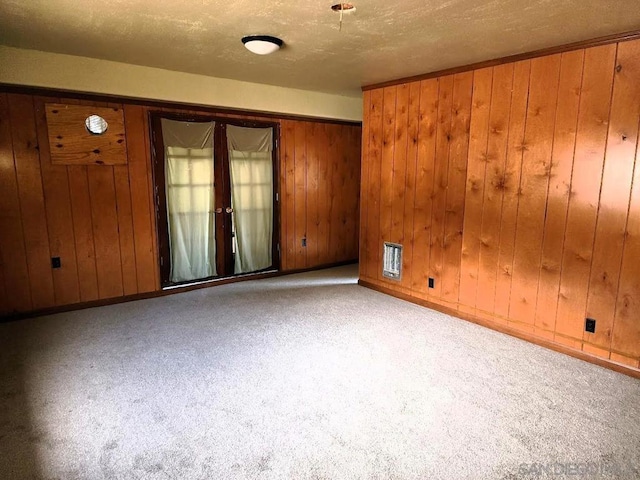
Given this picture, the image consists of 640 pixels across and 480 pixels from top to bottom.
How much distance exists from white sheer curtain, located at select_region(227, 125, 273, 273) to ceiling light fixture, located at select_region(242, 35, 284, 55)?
187 cm

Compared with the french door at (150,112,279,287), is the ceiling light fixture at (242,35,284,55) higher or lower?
higher

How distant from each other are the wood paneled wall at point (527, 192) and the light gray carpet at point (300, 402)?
1.26 ft

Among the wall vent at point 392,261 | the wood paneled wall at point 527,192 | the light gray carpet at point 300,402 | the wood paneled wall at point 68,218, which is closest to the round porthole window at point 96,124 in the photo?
the wood paneled wall at point 68,218

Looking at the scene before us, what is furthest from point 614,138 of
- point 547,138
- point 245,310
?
point 245,310

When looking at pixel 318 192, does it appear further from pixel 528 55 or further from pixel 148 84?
pixel 528 55

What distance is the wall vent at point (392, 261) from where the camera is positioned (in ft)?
14.4

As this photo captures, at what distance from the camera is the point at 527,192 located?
3.21 metres

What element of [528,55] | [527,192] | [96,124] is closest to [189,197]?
[96,124]

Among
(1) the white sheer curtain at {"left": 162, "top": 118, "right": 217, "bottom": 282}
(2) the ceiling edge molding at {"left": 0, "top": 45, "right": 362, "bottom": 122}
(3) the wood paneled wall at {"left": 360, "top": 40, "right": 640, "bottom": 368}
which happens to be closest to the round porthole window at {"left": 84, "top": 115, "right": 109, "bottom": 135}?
(2) the ceiling edge molding at {"left": 0, "top": 45, "right": 362, "bottom": 122}

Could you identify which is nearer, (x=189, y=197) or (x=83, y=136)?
(x=83, y=136)

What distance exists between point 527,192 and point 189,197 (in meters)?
Answer: 3.43

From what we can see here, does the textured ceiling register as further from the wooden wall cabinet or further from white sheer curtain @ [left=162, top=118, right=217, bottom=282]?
white sheer curtain @ [left=162, top=118, right=217, bottom=282]

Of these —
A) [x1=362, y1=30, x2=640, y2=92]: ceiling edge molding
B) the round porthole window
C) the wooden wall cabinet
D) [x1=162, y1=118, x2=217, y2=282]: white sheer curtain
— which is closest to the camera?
[x1=362, y1=30, x2=640, y2=92]: ceiling edge molding

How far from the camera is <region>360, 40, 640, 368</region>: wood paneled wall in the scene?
275 centimetres
